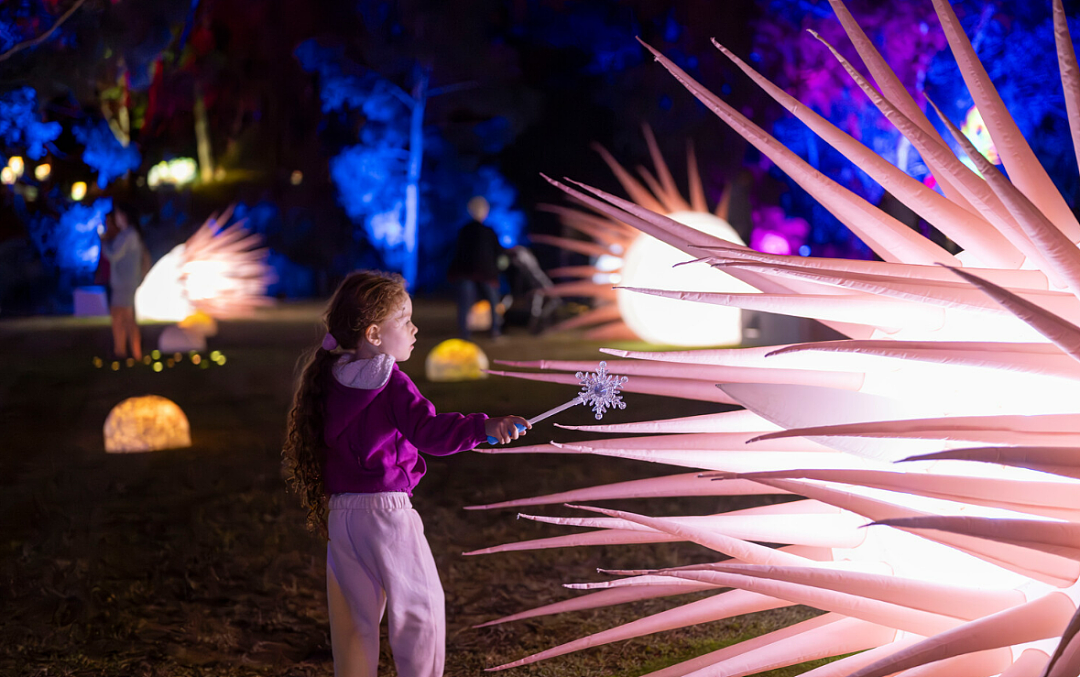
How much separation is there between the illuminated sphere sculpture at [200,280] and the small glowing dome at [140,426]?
10.8 meters

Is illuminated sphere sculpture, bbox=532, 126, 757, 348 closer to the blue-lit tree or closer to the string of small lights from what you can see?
the string of small lights

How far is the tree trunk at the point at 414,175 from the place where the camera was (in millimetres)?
34531

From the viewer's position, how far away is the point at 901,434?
1.57 m

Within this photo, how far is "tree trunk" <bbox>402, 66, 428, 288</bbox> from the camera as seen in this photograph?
34531mm

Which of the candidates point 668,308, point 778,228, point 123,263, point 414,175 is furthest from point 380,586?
point 414,175

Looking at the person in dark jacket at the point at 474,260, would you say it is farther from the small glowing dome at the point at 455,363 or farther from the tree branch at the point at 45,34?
the tree branch at the point at 45,34

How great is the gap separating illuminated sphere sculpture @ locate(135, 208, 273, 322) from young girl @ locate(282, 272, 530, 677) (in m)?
16.1

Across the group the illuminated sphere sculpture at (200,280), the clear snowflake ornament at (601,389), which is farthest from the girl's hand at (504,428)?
the illuminated sphere sculpture at (200,280)

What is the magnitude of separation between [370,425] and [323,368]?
26cm

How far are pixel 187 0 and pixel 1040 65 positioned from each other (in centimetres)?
1901

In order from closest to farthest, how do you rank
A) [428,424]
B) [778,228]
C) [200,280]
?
[428,424] → [200,280] → [778,228]

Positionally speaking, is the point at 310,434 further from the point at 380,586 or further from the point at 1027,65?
the point at 1027,65

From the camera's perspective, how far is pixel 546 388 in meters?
11.1

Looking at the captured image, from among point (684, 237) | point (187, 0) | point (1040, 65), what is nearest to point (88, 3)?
point (187, 0)
